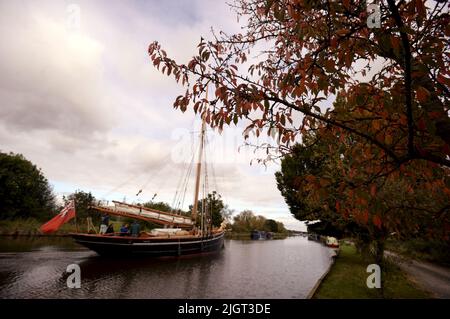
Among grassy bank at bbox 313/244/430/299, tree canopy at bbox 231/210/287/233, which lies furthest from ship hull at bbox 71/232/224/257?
tree canopy at bbox 231/210/287/233

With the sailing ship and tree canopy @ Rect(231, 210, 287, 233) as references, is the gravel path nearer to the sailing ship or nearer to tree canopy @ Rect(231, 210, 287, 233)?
the sailing ship

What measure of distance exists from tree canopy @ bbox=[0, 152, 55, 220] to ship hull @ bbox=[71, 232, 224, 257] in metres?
35.7

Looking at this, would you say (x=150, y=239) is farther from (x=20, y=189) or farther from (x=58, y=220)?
(x=20, y=189)

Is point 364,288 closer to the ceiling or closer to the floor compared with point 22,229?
closer to the ceiling

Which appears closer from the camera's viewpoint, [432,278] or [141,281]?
[141,281]

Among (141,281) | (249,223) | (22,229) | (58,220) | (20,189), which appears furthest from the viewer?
(249,223)

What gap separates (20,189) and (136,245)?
133 feet

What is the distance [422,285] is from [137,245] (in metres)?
19.7

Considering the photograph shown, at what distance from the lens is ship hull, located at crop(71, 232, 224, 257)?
70.3ft

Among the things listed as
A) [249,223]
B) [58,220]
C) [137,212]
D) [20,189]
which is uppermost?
[20,189]

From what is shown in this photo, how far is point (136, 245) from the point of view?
73.5 ft

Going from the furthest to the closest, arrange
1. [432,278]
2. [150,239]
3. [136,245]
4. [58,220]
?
[150,239]
[136,245]
[58,220]
[432,278]

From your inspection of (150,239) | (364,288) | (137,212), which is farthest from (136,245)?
(364,288)
